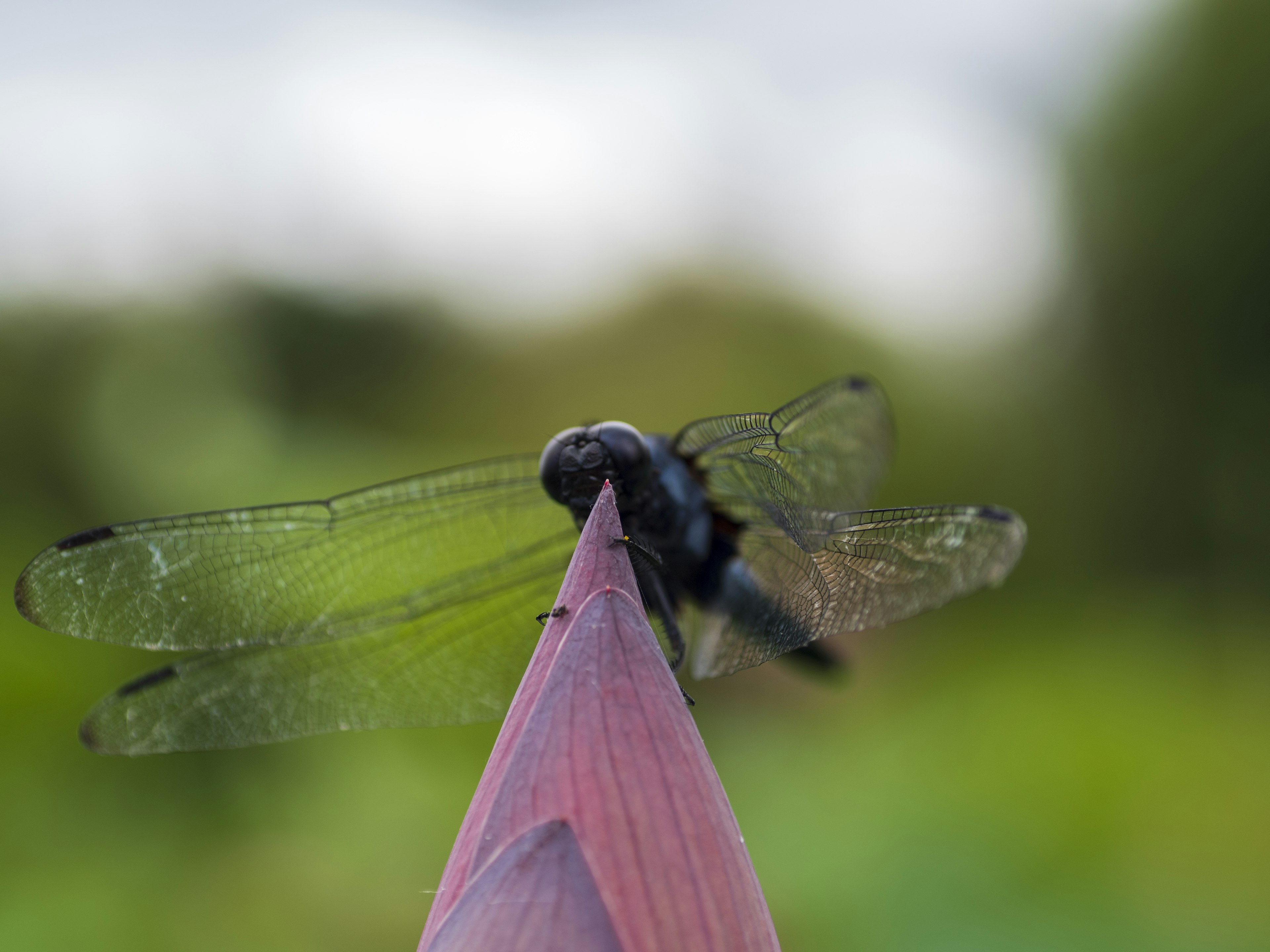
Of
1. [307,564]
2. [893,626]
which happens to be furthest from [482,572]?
[893,626]

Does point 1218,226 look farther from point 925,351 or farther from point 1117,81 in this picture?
point 925,351

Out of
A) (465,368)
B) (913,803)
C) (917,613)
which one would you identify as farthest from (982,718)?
(465,368)

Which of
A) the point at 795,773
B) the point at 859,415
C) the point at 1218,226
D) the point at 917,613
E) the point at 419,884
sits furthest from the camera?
the point at 1218,226

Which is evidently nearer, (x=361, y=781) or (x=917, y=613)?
(x=917, y=613)

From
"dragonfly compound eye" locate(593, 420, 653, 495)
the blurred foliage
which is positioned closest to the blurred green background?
the blurred foliage

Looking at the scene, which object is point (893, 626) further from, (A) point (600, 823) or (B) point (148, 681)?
(A) point (600, 823)

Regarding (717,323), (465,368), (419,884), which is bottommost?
(419,884)
